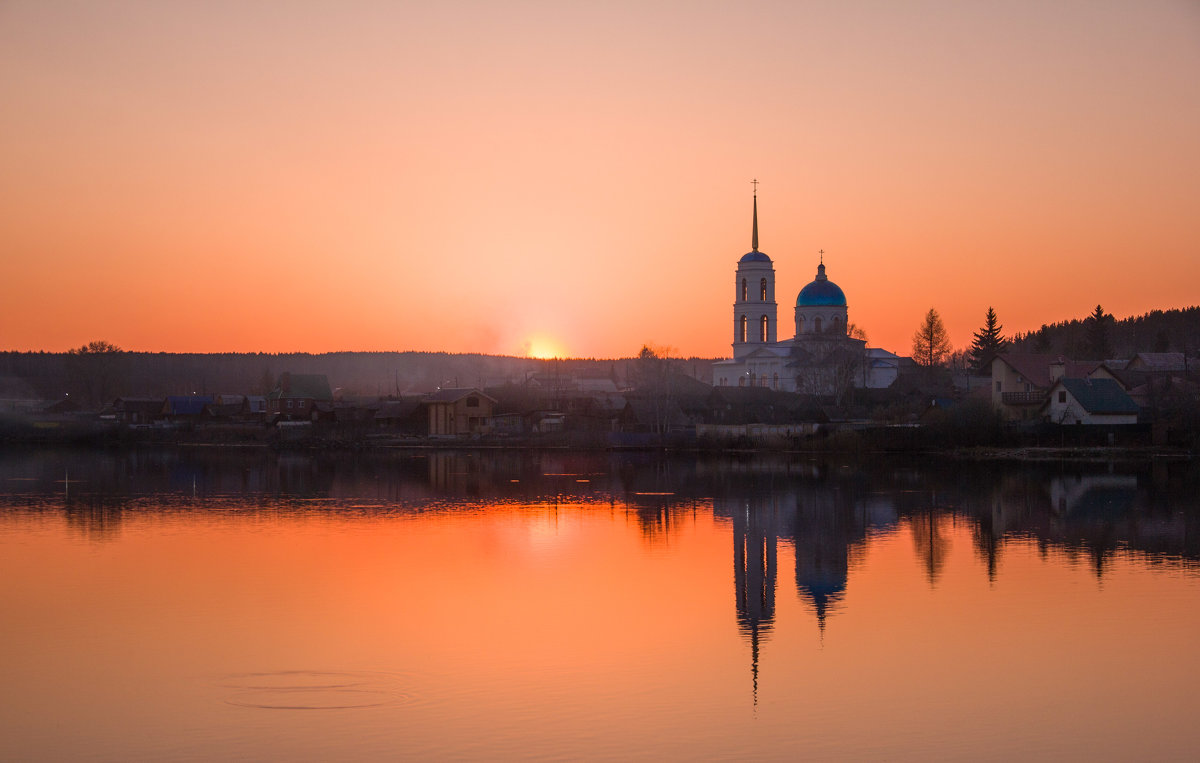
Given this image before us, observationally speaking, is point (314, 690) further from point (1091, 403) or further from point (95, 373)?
point (95, 373)

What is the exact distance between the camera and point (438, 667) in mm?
13828

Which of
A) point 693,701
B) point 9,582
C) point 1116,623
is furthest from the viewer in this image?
point 9,582

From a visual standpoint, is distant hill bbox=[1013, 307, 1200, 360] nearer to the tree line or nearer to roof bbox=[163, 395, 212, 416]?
the tree line

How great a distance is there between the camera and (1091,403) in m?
50.9

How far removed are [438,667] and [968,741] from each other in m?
6.06

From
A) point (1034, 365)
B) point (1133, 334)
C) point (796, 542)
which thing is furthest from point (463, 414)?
point (1133, 334)

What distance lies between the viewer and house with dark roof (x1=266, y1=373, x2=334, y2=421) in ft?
256

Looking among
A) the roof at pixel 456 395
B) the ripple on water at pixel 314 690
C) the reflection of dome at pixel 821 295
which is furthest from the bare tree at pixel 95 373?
the ripple on water at pixel 314 690

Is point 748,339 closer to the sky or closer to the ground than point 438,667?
closer to the sky

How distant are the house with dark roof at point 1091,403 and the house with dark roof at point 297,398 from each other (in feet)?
154

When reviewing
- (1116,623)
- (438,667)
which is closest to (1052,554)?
(1116,623)

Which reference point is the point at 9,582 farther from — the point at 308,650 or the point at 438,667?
the point at 438,667

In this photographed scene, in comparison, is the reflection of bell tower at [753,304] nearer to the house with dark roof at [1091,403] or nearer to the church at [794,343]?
the church at [794,343]

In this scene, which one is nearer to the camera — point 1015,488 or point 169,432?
point 1015,488
